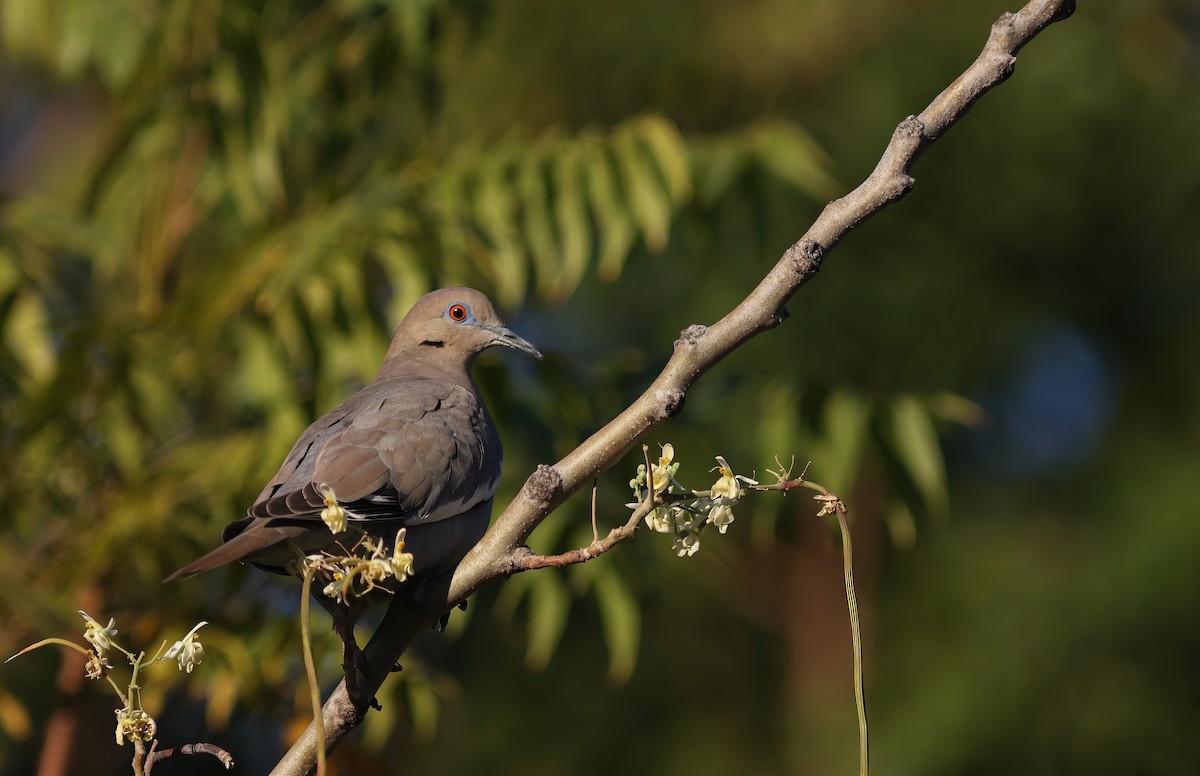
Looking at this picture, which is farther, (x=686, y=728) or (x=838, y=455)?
(x=686, y=728)

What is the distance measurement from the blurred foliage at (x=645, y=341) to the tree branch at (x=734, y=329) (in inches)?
76.4

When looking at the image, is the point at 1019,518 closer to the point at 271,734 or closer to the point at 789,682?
the point at 789,682

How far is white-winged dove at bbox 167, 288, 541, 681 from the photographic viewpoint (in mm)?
2660

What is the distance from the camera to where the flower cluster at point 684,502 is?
199cm

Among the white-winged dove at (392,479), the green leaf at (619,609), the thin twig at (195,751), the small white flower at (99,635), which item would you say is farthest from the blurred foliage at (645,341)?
the small white flower at (99,635)

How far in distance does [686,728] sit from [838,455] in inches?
266

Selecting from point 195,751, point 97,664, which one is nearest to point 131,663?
point 97,664

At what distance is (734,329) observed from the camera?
2.09 metres

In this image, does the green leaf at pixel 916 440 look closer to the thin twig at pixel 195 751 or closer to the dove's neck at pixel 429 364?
the dove's neck at pixel 429 364

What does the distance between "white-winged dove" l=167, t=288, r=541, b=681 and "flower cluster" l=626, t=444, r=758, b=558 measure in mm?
824

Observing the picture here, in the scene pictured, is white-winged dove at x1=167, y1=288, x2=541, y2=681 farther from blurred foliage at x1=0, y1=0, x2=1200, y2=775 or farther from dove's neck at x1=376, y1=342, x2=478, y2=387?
blurred foliage at x1=0, y1=0, x2=1200, y2=775

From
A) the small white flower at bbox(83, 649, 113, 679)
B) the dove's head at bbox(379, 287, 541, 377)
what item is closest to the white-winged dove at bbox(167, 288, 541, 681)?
the dove's head at bbox(379, 287, 541, 377)

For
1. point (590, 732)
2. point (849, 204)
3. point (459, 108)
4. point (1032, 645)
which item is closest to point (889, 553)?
point (1032, 645)

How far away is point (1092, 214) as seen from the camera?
1038cm
